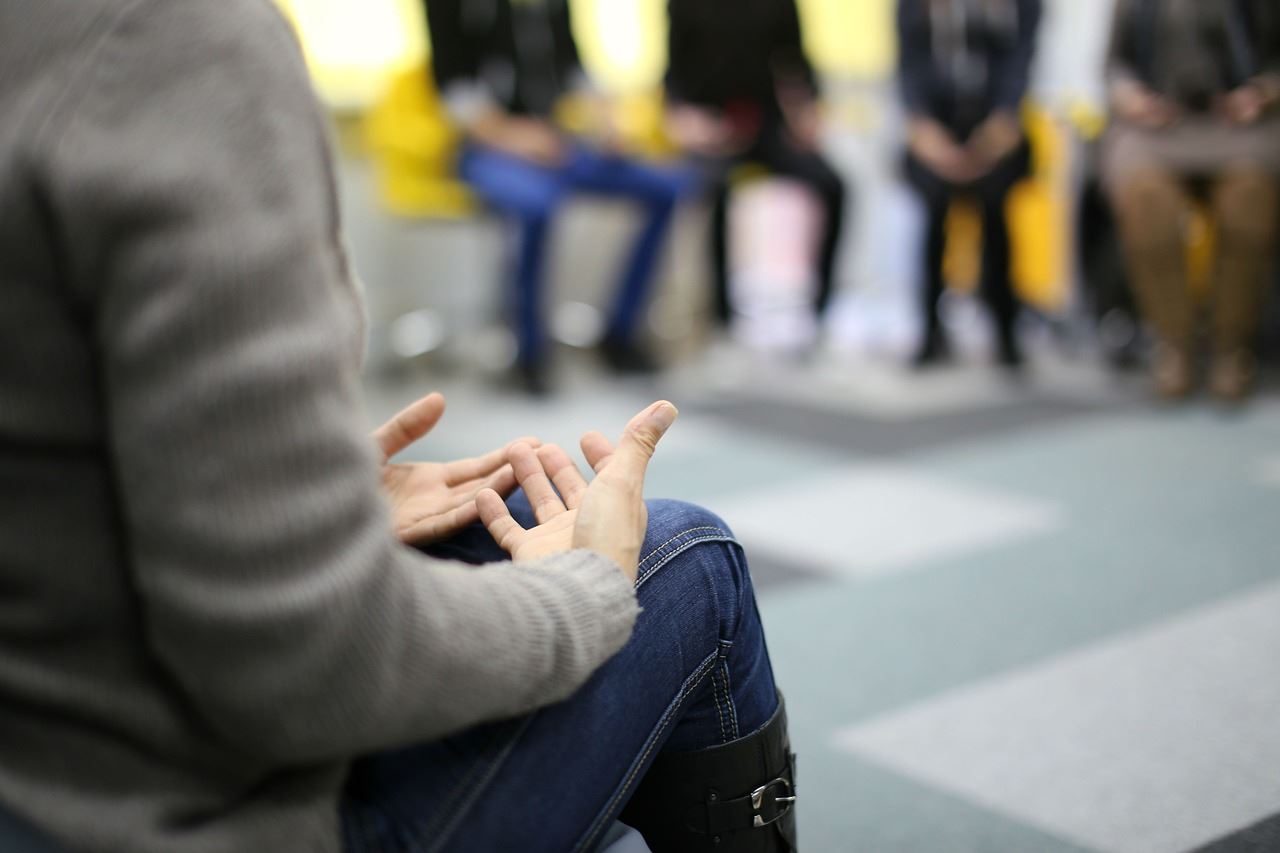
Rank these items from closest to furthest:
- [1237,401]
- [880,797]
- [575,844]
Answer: [575,844]
[880,797]
[1237,401]

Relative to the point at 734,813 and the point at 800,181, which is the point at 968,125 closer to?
the point at 800,181

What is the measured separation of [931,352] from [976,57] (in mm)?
852

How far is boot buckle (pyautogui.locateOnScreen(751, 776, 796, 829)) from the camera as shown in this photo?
84cm

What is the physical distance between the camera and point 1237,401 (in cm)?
303

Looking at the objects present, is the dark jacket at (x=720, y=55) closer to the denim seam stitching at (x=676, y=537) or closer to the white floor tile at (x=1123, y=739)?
the white floor tile at (x=1123, y=739)

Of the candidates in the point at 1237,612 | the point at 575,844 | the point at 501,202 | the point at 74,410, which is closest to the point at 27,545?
the point at 74,410

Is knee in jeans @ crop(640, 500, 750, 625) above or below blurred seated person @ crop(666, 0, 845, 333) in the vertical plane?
above

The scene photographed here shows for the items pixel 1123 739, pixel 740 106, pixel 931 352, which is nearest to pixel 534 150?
pixel 740 106

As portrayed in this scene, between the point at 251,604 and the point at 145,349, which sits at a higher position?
the point at 145,349

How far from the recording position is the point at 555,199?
11.3 feet

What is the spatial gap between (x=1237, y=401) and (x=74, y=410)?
297cm

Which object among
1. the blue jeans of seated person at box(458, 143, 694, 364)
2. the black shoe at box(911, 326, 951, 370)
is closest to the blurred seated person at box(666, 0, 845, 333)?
the blue jeans of seated person at box(458, 143, 694, 364)

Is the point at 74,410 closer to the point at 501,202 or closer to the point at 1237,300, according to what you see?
the point at 501,202

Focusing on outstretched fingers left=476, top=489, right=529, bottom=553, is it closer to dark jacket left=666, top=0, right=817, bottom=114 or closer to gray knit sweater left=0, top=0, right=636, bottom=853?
gray knit sweater left=0, top=0, right=636, bottom=853
